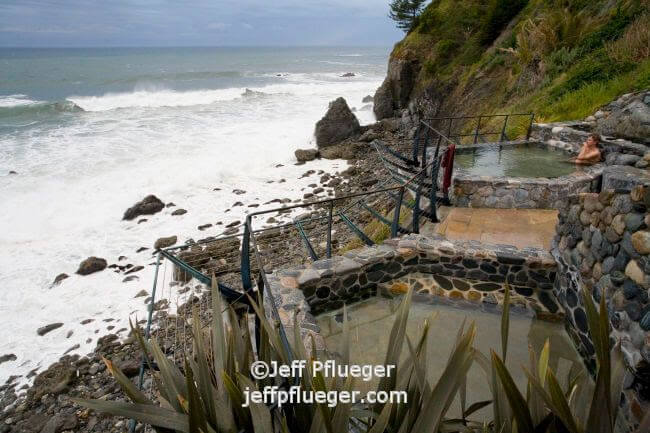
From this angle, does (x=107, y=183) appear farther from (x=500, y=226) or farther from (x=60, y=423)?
(x=500, y=226)

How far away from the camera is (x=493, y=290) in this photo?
4.82 meters

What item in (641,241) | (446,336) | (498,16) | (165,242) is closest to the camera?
(641,241)

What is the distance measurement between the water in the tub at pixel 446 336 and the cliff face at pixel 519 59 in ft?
28.4

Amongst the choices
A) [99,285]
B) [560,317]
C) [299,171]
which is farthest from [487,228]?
[299,171]

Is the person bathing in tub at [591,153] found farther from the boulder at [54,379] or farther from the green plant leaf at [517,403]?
the boulder at [54,379]

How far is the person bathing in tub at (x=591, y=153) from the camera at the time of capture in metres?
7.89

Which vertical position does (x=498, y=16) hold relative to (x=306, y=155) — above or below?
above

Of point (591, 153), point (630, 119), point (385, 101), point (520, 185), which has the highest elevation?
point (385, 101)

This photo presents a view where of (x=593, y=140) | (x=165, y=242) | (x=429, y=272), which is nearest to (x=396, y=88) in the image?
(x=593, y=140)

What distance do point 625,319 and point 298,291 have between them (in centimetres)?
312

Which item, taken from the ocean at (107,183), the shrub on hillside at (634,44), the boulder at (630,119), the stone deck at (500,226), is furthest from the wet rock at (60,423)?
the shrub on hillside at (634,44)

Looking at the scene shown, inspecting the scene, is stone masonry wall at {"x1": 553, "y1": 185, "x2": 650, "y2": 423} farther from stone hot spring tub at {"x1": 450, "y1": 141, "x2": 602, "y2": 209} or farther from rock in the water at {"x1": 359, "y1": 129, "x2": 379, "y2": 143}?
rock in the water at {"x1": 359, "y1": 129, "x2": 379, "y2": 143}

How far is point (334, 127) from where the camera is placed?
21797 millimetres

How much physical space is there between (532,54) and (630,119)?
8.97 m
